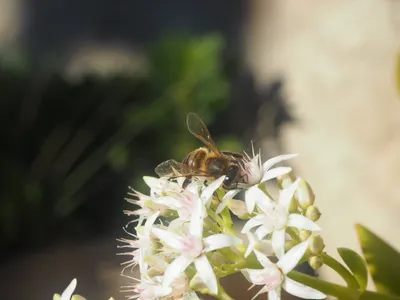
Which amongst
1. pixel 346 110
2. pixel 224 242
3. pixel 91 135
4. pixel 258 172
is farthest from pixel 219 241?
pixel 91 135

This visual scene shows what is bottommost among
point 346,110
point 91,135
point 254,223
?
point 91,135

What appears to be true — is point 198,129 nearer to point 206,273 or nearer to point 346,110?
point 206,273

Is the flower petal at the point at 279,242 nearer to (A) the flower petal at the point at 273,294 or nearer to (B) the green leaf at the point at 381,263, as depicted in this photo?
(A) the flower petal at the point at 273,294

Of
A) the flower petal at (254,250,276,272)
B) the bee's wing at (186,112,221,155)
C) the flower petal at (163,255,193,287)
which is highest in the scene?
the bee's wing at (186,112,221,155)

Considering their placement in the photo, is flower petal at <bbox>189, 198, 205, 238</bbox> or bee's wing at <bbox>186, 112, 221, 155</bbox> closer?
flower petal at <bbox>189, 198, 205, 238</bbox>

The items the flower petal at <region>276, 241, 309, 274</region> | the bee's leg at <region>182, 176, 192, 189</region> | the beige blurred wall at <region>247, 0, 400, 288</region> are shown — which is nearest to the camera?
the flower petal at <region>276, 241, 309, 274</region>

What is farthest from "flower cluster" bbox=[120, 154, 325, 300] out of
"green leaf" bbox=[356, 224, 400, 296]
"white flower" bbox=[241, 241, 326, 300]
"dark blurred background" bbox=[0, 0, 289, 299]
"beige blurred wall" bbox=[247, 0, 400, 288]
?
"dark blurred background" bbox=[0, 0, 289, 299]

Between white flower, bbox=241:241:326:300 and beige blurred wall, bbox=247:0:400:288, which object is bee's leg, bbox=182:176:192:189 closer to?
white flower, bbox=241:241:326:300
